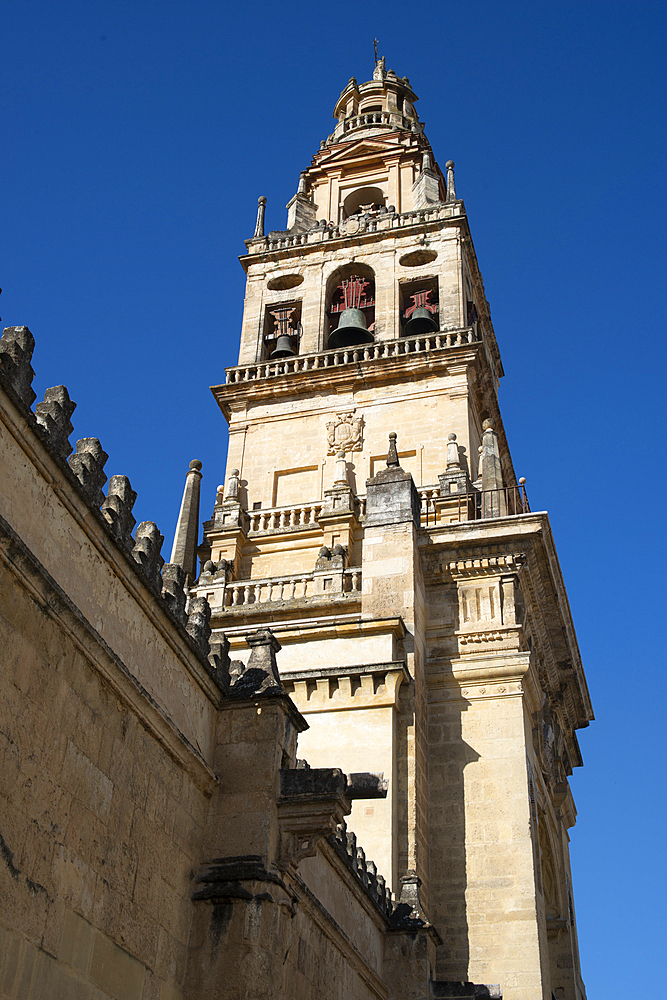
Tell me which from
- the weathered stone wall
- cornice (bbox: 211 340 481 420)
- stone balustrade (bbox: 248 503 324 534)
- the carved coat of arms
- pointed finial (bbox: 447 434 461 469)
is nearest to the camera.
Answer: the weathered stone wall

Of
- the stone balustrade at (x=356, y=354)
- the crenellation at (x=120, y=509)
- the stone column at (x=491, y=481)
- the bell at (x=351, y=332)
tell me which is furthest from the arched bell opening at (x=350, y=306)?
the crenellation at (x=120, y=509)

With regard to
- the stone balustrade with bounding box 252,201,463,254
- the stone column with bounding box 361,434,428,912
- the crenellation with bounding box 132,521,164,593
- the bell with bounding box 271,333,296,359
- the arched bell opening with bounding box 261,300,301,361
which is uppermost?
the stone balustrade with bounding box 252,201,463,254

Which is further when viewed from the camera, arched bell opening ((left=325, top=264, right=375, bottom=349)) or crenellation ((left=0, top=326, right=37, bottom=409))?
arched bell opening ((left=325, top=264, right=375, bottom=349))

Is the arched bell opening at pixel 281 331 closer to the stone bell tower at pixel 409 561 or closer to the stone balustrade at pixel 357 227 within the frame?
the stone bell tower at pixel 409 561

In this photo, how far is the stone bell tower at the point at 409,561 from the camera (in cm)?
1470

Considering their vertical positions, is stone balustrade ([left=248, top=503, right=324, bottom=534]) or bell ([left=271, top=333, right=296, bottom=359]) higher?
bell ([left=271, top=333, right=296, bottom=359])

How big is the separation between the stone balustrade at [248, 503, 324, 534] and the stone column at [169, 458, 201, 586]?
4.20ft

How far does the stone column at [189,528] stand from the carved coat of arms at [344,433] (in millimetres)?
3049

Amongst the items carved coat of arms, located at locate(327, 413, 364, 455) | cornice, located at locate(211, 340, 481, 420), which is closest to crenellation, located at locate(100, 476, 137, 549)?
carved coat of arms, located at locate(327, 413, 364, 455)

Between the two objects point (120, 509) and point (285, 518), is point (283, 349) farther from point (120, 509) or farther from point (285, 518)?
point (120, 509)

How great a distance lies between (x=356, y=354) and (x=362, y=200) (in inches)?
348

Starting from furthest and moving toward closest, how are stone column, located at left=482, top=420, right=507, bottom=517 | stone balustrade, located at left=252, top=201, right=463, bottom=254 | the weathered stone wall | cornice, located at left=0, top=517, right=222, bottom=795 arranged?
stone balustrade, located at left=252, top=201, right=463, bottom=254
stone column, located at left=482, top=420, right=507, bottom=517
cornice, located at left=0, top=517, right=222, bottom=795
the weathered stone wall

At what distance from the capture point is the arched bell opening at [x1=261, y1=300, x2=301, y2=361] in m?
26.3

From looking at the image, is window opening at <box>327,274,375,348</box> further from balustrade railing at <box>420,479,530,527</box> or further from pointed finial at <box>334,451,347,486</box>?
balustrade railing at <box>420,479,530,527</box>
